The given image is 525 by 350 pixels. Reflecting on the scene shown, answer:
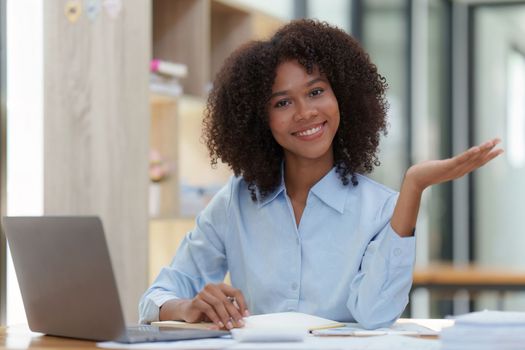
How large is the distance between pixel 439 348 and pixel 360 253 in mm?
571

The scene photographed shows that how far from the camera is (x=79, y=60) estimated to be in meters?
3.31

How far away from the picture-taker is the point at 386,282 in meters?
1.99

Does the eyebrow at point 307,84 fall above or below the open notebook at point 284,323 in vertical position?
above

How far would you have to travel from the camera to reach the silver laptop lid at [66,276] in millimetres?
1566

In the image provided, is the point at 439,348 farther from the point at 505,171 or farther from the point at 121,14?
the point at 505,171

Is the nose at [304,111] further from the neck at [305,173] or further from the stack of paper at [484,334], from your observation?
the stack of paper at [484,334]

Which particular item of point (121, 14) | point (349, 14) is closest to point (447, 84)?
point (349, 14)

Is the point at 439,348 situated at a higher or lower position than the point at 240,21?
lower

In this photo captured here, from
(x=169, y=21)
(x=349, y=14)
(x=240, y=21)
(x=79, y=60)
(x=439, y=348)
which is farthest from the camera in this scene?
(x=349, y=14)

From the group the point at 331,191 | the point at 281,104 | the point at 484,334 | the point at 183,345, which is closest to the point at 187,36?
the point at 281,104

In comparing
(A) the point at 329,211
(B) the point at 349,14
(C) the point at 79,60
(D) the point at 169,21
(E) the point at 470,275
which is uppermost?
(B) the point at 349,14

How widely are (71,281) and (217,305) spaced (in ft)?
1.15

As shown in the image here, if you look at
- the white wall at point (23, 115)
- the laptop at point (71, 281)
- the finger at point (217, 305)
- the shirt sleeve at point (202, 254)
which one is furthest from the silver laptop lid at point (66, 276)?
the white wall at point (23, 115)

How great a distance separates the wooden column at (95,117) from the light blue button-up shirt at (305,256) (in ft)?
3.41
